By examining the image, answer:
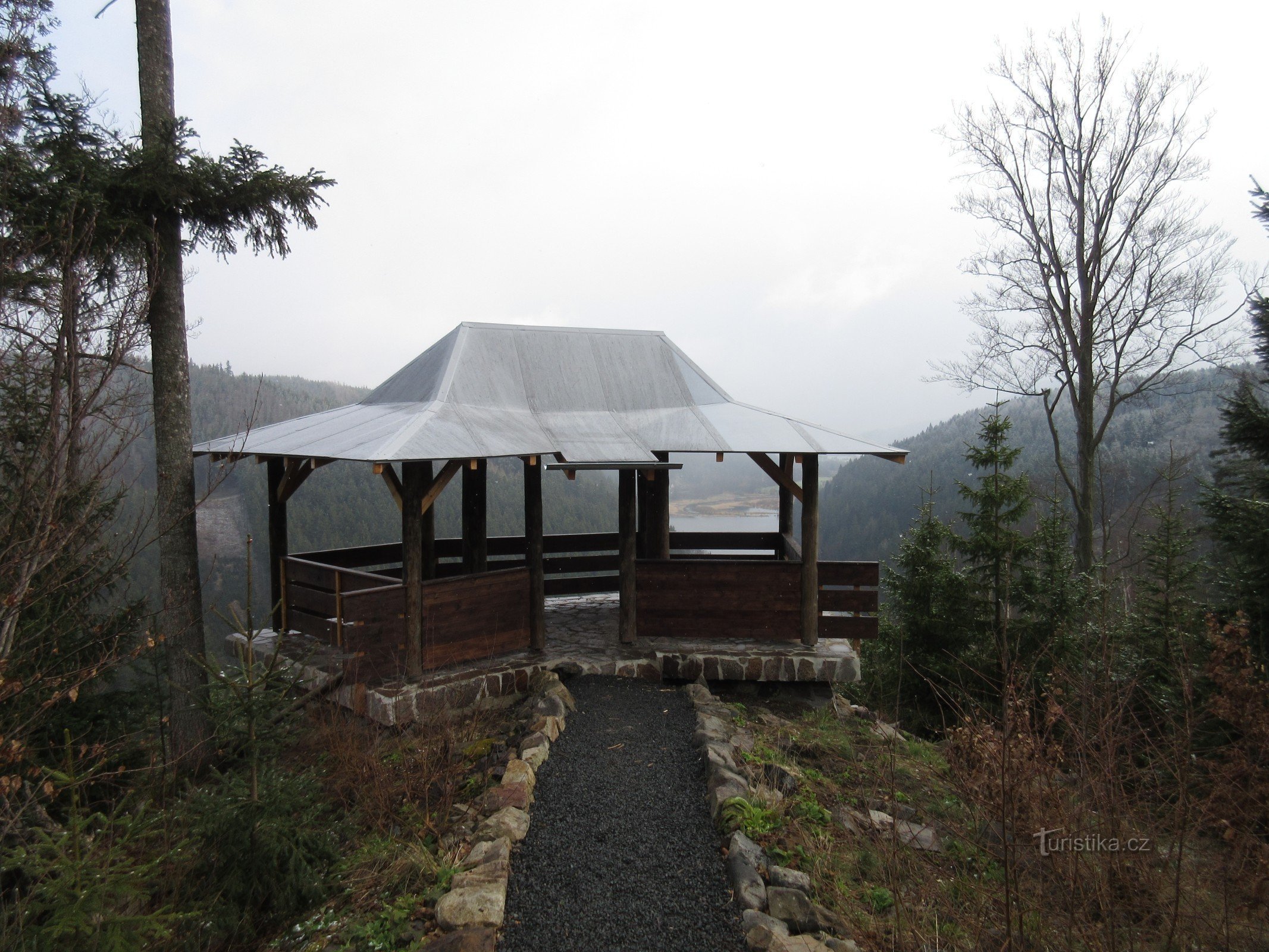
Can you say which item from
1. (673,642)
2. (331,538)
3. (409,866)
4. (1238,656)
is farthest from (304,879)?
(331,538)

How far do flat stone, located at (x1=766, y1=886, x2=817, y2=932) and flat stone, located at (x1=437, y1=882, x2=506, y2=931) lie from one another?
1.35m

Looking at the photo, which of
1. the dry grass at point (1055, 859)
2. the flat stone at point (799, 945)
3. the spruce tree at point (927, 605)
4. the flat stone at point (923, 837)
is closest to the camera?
the dry grass at point (1055, 859)

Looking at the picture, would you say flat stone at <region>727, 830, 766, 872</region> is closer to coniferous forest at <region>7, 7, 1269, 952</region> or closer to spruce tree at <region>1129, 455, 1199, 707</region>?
coniferous forest at <region>7, 7, 1269, 952</region>

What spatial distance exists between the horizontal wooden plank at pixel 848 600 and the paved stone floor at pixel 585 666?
0.47 meters

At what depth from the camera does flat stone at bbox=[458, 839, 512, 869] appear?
4.03 m

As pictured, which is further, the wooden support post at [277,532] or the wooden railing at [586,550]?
the wooden railing at [586,550]

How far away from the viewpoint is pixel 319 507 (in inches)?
1177

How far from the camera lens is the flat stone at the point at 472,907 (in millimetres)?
3564

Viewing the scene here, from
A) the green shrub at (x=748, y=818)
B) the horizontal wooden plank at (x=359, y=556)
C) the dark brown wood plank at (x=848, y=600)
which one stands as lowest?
the green shrub at (x=748, y=818)

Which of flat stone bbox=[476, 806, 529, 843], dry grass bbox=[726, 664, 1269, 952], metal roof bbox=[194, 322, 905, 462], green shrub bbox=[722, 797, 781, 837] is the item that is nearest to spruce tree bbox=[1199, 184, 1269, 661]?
dry grass bbox=[726, 664, 1269, 952]

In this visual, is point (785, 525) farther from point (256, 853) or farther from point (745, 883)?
point (256, 853)

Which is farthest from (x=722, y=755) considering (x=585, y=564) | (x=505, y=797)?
(x=585, y=564)

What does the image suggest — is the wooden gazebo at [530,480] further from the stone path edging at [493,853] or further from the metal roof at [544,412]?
the stone path edging at [493,853]

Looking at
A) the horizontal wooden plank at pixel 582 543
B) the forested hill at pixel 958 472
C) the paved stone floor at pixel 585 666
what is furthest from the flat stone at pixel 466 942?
the forested hill at pixel 958 472
